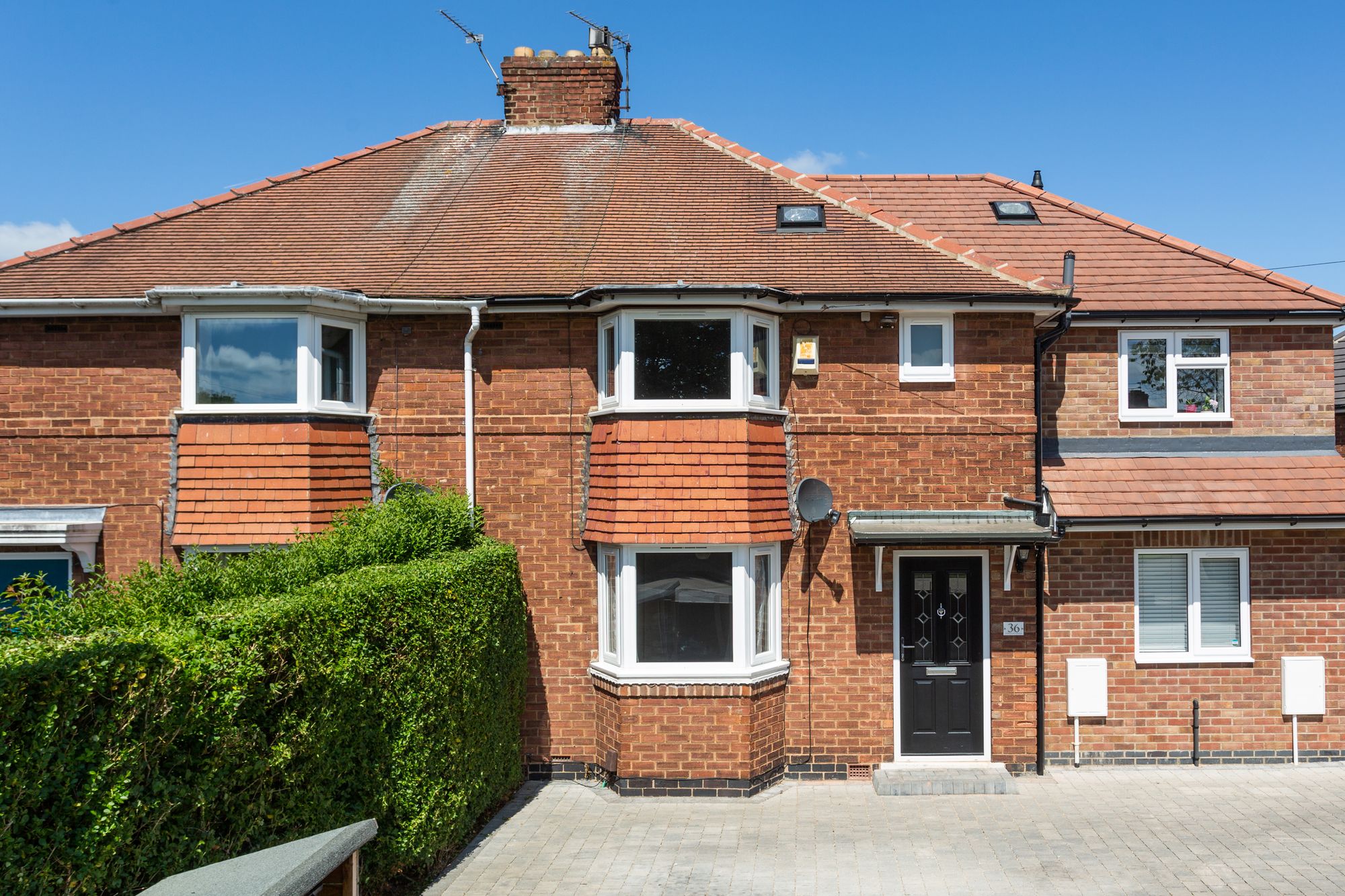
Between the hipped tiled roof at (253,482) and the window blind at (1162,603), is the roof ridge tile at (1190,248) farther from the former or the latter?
the hipped tiled roof at (253,482)

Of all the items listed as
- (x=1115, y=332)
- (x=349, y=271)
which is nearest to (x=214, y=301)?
(x=349, y=271)

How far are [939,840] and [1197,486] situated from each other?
17.9ft

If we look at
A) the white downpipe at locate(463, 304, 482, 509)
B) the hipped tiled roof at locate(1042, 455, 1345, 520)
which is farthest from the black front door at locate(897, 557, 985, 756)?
the white downpipe at locate(463, 304, 482, 509)

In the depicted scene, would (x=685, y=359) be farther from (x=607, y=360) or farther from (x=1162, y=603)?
(x=1162, y=603)

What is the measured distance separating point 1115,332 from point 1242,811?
5500 mm

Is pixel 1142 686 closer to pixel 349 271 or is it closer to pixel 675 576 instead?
pixel 675 576

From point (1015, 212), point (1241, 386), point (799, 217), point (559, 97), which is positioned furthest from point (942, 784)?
point (559, 97)

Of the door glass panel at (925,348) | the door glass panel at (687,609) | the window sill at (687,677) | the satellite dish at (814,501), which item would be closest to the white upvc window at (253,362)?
the door glass panel at (687,609)

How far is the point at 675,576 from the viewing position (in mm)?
10250

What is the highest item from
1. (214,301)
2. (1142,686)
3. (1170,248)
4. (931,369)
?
(1170,248)

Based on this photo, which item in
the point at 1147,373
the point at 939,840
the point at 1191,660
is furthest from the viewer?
the point at 1147,373

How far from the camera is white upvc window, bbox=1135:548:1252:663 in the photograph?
11.2m

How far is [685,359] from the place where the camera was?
407 inches

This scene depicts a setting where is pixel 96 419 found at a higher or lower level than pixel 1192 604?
higher
